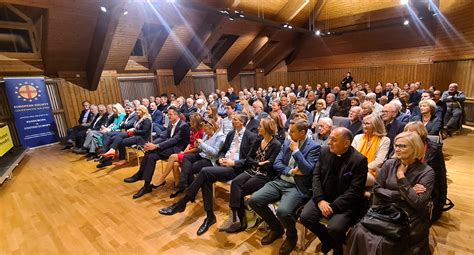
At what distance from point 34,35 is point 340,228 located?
904 centimetres

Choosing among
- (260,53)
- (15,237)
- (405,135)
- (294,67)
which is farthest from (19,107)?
(294,67)

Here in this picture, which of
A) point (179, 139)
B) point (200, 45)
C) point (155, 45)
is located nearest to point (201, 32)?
point (200, 45)

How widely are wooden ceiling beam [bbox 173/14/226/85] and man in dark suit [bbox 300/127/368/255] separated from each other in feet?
23.1

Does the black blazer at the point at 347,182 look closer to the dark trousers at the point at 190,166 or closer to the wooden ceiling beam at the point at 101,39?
the dark trousers at the point at 190,166

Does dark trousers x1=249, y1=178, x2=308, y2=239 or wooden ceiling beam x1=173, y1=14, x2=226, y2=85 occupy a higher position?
wooden ceiling beam x1=173, y1=14, x2=226, y2=85

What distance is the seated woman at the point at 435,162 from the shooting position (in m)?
2.19

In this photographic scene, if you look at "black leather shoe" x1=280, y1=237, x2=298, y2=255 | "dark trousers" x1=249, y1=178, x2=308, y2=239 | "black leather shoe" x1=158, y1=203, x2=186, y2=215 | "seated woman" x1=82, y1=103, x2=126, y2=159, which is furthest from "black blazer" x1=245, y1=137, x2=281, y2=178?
"seated woman" x1=82, y1=103, x2=126, y2=159

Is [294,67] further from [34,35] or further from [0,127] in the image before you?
[0,127]

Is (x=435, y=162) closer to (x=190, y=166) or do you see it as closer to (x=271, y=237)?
(x=271, y=237)

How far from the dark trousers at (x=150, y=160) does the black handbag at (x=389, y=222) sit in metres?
2.92

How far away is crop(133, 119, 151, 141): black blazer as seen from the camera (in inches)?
180

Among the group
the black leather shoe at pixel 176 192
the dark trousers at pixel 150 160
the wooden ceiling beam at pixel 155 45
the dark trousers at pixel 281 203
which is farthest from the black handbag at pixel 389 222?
the wooden ceiling beam at pixel 155 45

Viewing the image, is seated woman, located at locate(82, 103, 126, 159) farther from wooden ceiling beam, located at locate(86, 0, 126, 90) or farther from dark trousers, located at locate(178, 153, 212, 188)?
dark trousers, located at locate(178, 153, 212, 188)

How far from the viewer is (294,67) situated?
45.0 feet
